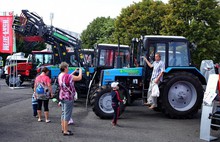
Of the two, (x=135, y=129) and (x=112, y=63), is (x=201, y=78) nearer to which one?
(x=135, y=129)

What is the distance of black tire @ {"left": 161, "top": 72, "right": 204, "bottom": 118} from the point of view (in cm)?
1026

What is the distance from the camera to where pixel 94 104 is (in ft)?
32.4

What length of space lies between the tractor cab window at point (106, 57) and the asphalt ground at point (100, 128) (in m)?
3.73

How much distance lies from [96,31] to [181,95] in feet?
148

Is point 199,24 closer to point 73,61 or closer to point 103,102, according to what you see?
point 73,61

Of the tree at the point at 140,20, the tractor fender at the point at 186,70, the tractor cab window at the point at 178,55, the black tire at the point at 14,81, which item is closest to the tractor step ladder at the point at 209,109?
the tractor fender at the point at 186,70

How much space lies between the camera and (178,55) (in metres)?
10.9

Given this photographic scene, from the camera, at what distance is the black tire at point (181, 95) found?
10258 mm

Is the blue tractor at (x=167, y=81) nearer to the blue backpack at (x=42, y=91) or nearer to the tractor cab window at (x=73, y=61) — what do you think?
the blue backpack at (x=42, y=91)

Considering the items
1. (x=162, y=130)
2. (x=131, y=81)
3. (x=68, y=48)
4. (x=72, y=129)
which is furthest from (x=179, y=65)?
(x=68, y=48)

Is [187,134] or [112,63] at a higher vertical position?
[112,63]

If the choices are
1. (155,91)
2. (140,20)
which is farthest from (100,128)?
(140,20)

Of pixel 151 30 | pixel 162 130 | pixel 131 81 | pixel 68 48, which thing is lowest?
pixel 162 130

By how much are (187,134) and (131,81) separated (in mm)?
3422
